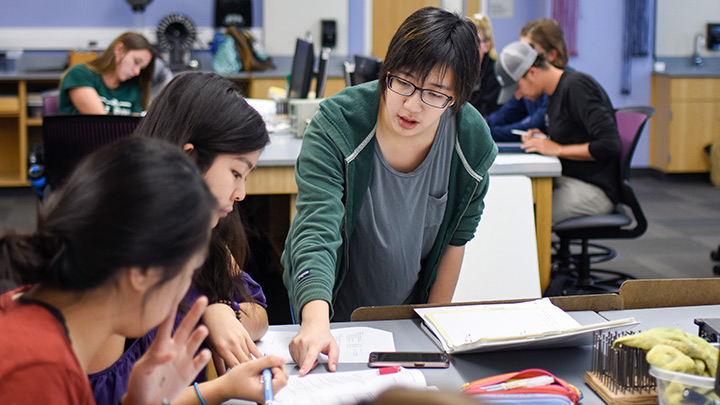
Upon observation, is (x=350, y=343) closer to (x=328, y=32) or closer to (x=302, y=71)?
(x=302, y=71)

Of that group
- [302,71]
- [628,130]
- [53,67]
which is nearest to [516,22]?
[302,71]

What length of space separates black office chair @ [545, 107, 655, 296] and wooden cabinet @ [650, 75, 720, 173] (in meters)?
3.29

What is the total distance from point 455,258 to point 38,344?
1.12m

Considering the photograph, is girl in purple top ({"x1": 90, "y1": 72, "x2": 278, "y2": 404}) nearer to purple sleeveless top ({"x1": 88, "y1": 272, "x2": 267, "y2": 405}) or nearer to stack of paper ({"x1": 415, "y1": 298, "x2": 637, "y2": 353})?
purple sleeveless top ({"x1": 88, "y1": 272, "x2": 267, "y2": 405})

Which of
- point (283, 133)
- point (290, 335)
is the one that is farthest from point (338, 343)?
point (283, 133)

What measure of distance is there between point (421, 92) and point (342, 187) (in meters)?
0.25

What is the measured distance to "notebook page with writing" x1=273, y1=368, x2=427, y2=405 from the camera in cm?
109

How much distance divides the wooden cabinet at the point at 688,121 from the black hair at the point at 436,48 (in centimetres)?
569

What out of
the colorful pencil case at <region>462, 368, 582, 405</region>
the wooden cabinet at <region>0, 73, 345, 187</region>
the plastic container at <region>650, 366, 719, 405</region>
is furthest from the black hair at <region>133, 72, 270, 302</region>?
the wooden cabinet at <region>0, 73, 345, 187</region>

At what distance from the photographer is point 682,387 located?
0.99 metres

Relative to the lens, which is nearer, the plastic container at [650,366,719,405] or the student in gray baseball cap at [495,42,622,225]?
the plastic container at [650,366,719,405]

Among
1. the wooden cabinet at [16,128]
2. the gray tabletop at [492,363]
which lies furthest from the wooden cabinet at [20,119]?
the gray tabletop at [492,363]

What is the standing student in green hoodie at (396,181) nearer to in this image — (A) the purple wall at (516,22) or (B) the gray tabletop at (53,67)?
(B) the gray tabletop at (53,67)

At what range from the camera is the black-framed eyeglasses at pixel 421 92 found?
Result: 148 cm
